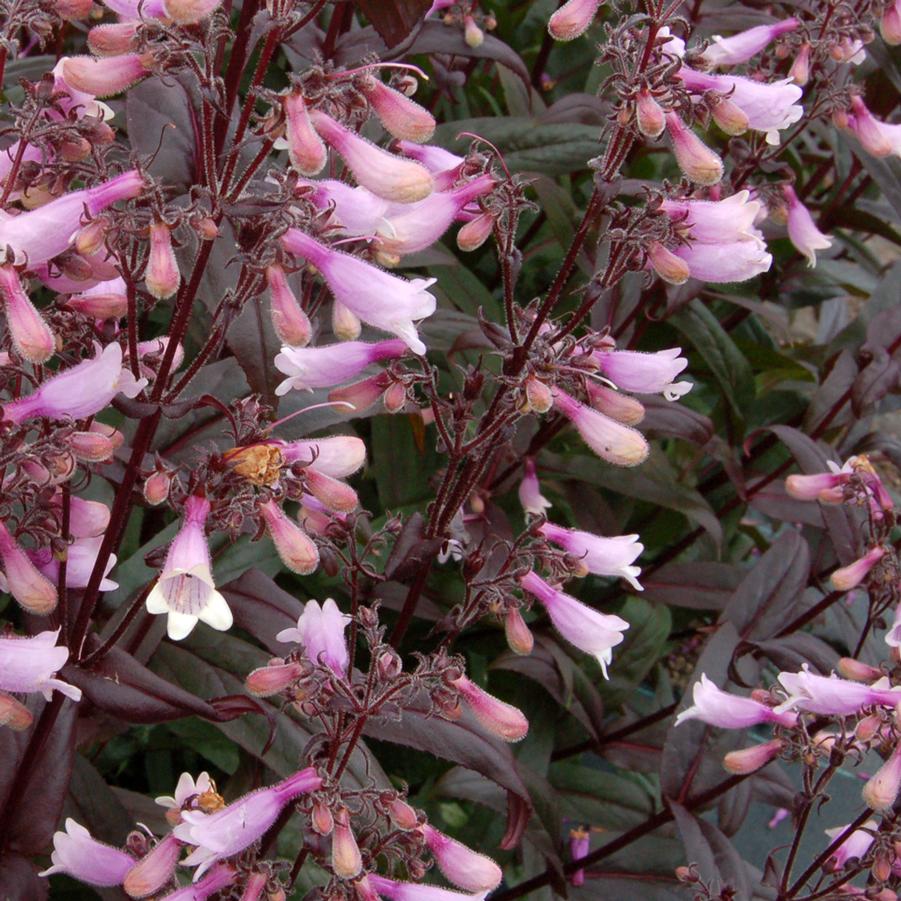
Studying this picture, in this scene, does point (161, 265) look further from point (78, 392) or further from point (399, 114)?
point (399, 114)

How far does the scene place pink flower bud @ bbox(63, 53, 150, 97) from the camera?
5.90ft

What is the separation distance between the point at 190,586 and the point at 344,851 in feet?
1.58

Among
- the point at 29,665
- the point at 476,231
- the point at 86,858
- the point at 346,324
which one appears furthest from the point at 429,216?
the point at 86,858

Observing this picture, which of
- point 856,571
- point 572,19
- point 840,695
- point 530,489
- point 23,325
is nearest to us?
point 23,325

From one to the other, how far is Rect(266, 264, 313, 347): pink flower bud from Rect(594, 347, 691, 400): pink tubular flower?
0.66m

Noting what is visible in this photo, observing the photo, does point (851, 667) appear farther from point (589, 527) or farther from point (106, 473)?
point (106, 473)

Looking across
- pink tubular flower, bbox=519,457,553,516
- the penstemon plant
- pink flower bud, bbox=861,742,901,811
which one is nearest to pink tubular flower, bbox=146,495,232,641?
the penstemon plant

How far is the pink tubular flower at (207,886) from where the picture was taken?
1800 mm

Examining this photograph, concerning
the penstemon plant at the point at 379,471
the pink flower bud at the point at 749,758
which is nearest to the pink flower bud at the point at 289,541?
the penstemon plant at the point at 379,471

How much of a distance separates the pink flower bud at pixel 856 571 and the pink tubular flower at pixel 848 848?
2.00 feet

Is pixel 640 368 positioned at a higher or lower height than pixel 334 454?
higher

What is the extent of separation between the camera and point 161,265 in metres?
1.70

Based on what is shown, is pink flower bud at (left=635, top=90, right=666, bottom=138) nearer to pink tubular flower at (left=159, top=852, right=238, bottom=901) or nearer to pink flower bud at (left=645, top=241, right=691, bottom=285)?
pink flower bud at (left=645, top=241, right=691, bottom=285)

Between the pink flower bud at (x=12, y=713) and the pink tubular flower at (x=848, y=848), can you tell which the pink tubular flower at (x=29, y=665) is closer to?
the pink flower bud at (x=12, y=713)
